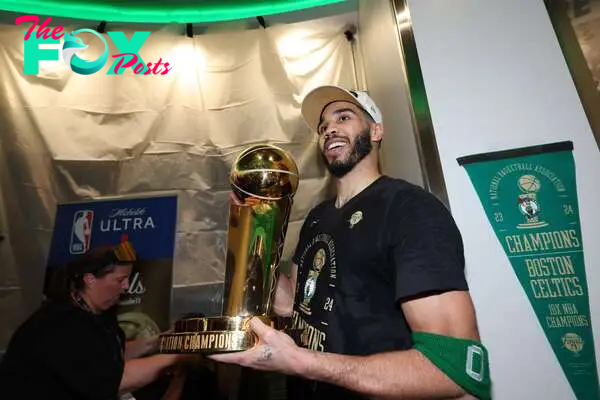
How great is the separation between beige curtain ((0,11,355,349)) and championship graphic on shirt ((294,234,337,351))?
768 mm

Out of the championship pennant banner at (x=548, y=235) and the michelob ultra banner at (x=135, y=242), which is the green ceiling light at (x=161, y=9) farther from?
the championship pennant banner at (x=548, y=235)

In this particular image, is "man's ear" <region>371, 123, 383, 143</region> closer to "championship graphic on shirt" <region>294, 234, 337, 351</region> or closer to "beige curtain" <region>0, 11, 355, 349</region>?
"championship graphic on shirt" <region>294, 234, 337, 351</region>

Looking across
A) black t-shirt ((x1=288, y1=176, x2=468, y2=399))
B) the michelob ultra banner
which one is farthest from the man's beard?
the michelob ultra banner

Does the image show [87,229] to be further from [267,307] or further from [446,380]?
[446,380]

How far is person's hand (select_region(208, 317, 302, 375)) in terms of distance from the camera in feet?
1.67

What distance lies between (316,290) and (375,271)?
161 mm

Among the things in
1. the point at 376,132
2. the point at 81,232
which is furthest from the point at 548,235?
the point at 81,232

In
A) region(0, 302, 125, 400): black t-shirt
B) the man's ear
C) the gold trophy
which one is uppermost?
the man's ear

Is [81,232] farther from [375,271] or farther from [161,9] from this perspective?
[375,271]

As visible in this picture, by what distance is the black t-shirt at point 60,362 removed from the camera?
3.29 feet

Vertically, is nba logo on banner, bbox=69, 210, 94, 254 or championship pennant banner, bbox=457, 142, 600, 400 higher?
nba logo on banner, bbox=69, 210, 94, 254

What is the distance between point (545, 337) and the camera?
935mm

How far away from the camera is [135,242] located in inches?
66.1

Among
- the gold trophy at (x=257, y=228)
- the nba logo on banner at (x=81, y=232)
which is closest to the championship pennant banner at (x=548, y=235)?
the gold trophy at (x=257, y=228)
